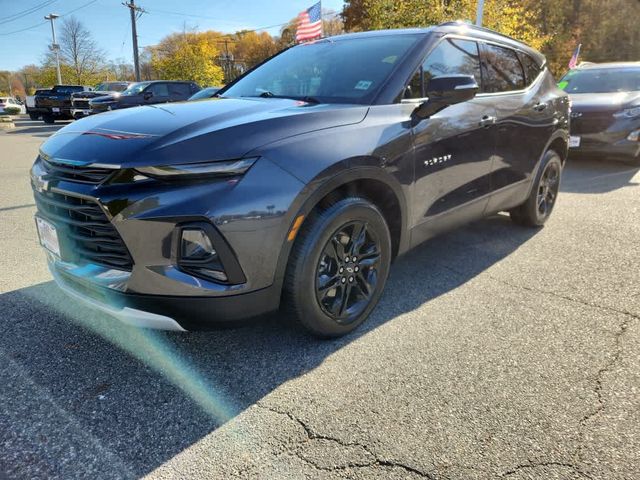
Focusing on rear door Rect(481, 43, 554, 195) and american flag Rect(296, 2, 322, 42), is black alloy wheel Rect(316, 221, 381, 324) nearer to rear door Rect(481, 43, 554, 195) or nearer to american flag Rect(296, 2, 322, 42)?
rear door Rect(481, 43, 554, 195)

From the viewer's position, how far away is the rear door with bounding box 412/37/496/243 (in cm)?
304

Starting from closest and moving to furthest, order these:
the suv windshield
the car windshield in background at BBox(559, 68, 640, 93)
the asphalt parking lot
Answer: the asphalt parking lot → the car windshield in background at BBox(559, 68, 640, 93) → the suv windshield

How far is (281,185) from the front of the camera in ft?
7.30

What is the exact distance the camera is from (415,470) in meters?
1.87

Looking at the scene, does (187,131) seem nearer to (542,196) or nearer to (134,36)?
(542,196)

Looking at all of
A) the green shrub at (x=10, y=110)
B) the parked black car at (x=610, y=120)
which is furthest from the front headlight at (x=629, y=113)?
the green shrub at (x=10, y=110)

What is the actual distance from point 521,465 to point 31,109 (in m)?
29.5

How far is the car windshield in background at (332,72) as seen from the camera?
302 cm

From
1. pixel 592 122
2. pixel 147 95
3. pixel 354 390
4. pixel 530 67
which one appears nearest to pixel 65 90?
pixel 147 95

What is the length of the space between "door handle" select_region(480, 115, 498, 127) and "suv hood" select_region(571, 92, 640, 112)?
215 inches

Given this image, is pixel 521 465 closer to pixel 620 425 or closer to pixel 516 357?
pixel 620 425

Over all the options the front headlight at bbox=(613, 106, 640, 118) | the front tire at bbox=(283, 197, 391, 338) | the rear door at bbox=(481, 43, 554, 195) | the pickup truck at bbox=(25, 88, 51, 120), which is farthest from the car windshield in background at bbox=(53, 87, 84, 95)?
the front tire at bbox=(283, 197, 391, 338)

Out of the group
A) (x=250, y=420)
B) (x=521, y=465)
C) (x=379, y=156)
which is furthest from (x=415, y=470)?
(x=379, y=156)

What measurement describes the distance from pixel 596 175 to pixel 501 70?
4706 mm
